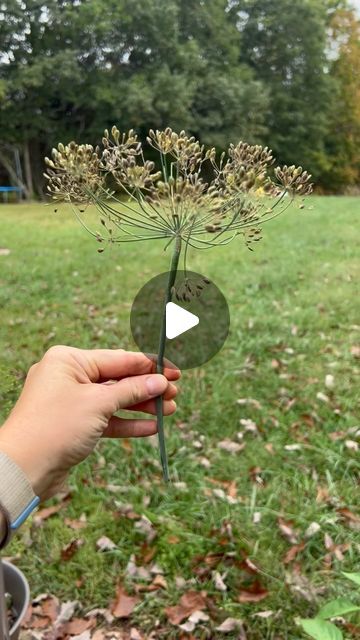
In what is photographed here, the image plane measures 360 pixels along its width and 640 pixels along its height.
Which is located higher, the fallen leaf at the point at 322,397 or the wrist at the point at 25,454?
the wrist at the point at 25,454

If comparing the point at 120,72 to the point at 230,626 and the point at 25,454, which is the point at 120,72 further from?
the point at 25,454

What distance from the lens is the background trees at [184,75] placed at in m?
13.1

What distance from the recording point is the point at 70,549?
2.07 m

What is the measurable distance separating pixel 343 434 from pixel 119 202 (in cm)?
226

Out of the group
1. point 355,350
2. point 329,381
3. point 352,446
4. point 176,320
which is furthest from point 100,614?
point 355,350

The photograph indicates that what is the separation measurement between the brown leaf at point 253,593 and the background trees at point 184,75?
34.4 ft

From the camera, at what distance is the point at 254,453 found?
8.41 feet

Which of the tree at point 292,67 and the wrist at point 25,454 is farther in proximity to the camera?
the tree at point 292,67

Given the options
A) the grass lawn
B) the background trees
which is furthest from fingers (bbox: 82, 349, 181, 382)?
the background trees

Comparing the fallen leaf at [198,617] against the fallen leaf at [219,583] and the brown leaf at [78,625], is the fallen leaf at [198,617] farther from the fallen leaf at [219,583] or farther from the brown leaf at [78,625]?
the brown leaf at [78,625]

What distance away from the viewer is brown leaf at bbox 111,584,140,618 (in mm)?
1849

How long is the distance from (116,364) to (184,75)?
1365 centimetres

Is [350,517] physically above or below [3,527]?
below

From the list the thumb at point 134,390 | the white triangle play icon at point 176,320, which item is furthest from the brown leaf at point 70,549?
the white triangle play icon at point 176,320
